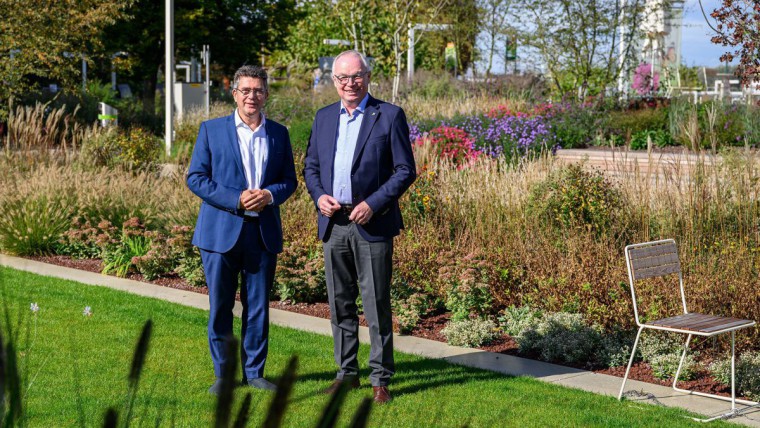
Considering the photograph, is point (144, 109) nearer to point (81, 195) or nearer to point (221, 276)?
point (81, 195)

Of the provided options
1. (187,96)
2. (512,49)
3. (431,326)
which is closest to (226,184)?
(431,326)

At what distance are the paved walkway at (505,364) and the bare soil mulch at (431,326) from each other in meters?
0.18

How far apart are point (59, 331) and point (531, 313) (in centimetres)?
338

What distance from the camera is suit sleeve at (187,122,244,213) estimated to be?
18.0ft

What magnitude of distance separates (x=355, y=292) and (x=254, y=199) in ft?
2.76

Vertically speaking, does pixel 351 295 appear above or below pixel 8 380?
below

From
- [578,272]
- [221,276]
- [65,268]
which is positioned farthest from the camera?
[65,268]

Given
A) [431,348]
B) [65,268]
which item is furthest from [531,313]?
[65,268]

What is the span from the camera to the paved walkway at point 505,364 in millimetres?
5691

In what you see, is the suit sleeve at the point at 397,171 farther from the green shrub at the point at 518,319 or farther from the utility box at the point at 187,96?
the utility box at the point at 187,96

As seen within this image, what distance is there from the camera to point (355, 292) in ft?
19.1

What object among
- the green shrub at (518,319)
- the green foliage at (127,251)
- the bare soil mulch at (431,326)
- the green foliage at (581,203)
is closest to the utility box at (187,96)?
the bare soil mulch at (431,326)

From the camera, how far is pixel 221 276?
562 cm

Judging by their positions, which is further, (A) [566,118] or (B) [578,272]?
(A) [566,118]
